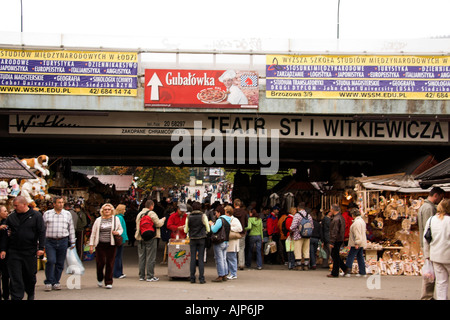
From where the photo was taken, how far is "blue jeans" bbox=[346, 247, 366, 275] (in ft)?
47.8

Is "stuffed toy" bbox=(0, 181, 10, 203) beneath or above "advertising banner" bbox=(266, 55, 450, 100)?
beneath

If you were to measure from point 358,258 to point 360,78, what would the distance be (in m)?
4.96

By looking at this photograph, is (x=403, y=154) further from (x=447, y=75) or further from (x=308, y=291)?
(x=308, y=291)

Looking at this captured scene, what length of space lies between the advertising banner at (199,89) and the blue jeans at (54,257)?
18.5 feet

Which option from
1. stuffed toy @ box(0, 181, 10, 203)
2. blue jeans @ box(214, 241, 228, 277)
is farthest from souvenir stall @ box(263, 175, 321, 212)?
stuffed toy @ box(0, 181, 10, 203)

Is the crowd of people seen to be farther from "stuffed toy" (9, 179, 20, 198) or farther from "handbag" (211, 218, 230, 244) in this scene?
"stuffed toy" (9, 179, 20, 198)

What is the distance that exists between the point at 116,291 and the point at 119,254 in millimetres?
2558

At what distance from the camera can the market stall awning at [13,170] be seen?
1142 cm

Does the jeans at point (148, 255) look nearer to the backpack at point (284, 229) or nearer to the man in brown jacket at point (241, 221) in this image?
the man in brown jacket at point (241, 221)

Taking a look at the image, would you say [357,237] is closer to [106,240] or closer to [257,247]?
[257,247]

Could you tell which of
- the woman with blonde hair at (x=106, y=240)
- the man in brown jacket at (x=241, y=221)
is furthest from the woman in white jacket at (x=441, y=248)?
the man in brown jacket at (x=241, y=221)

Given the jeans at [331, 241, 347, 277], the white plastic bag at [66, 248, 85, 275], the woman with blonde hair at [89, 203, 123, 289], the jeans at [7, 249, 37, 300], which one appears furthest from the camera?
the jeans at [331, 241, 347, 277]
